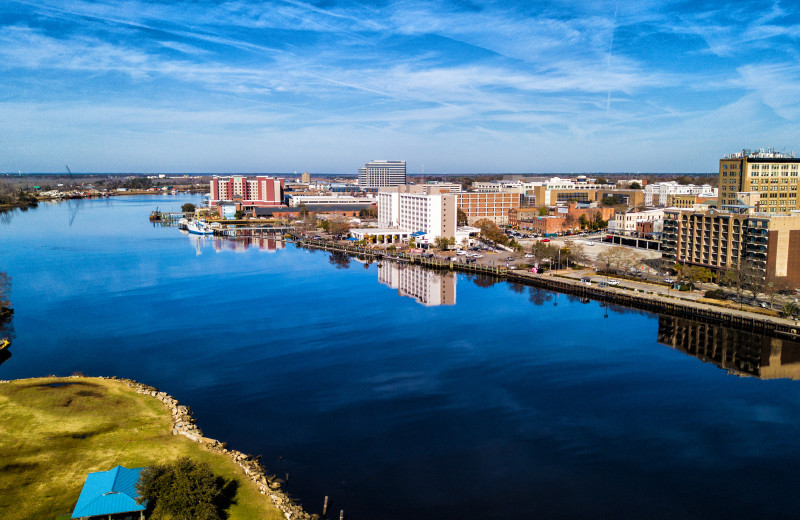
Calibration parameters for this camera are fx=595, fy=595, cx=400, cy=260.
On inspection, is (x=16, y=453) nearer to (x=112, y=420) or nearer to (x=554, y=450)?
(x=112, y=420)

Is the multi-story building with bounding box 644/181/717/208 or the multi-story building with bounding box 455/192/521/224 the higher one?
the multi-story building with bounding box 644/181/717/208

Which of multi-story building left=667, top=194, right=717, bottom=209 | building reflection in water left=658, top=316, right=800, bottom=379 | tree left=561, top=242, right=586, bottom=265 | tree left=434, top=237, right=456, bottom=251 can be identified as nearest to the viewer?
building reflection in water left=658, top=316, right=800, bottom=379

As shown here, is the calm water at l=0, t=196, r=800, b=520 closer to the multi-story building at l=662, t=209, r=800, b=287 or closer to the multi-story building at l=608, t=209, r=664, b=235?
the multi-story building at l=662, t=209, r=800, b=287

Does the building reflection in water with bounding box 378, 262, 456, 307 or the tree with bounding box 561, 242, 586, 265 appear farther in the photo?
the tree with bounding box 561, 242, 586, 265

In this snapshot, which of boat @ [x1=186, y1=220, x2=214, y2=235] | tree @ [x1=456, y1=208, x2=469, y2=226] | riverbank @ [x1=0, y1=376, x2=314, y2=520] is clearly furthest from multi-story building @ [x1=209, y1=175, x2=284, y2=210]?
riverbank @ [x1=0, y1=376, x2=314, y2=520]

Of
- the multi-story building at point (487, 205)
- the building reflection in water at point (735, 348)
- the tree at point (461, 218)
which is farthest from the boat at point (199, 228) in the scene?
the building reflection in water at point (735, 348)

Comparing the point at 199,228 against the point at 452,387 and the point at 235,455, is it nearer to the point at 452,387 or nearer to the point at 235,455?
the point at 452,387

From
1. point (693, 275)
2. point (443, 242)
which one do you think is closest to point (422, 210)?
point (443, 242)

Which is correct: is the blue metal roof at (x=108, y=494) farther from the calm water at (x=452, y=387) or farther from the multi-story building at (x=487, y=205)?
the multi-story building at (x=487, y=205)
